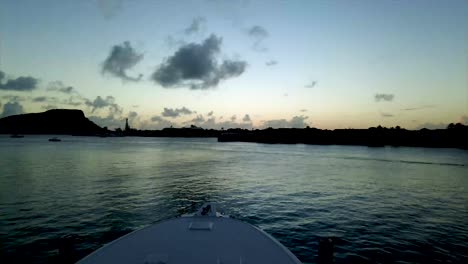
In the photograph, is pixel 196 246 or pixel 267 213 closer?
pixel 196 246

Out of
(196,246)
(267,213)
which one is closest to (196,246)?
(196,246)

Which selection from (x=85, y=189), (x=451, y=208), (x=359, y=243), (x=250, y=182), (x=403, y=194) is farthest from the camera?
(x=250, y=182)

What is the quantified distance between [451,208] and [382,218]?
31.7ft

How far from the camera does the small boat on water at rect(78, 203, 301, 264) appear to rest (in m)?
6.39

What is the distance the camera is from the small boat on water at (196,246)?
6.39 m

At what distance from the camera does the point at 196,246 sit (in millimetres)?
7074

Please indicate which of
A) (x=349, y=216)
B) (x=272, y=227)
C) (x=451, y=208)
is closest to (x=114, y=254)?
(x=272, y=227)

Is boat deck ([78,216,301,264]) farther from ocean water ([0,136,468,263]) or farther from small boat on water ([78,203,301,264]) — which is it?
ocean water ([0,136,468,263])

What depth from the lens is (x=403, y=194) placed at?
30484mm

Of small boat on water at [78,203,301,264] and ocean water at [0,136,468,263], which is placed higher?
small boat on water at [78,203,301,264]

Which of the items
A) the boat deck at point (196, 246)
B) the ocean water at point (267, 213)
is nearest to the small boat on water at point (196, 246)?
the boat deck at point (196, 246)

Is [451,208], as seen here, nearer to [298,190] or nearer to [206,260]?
[298,190]

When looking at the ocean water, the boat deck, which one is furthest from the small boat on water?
the ocean water

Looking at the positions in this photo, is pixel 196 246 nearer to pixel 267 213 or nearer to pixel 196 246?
→ pixel 196 246
